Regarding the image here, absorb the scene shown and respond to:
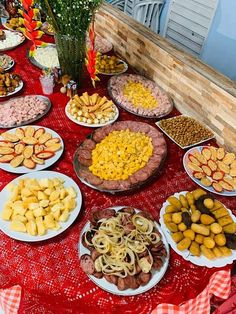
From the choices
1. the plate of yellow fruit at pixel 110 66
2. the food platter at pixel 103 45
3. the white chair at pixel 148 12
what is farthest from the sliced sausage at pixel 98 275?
the white chair at pixel 148 12

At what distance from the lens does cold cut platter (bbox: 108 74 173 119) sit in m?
1.55

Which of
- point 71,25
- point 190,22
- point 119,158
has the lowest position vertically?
point 119,158

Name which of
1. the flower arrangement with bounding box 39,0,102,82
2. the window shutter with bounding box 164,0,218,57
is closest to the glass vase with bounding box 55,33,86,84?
the flower arrangement with bounding box 39,0,102,82

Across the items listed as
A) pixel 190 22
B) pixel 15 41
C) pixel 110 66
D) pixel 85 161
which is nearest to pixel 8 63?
pixel 15 41

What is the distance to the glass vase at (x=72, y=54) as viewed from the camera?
1479 mm

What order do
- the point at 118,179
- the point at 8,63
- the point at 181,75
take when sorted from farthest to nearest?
the point at 8,63 → the point at 181,75 → the point at 118,179

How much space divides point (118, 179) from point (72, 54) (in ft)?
2.57

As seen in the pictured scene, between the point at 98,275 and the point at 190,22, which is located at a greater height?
the point at 190,22

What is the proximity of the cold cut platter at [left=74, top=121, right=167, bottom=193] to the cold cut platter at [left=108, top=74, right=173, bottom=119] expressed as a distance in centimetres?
19

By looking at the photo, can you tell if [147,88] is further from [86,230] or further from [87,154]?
[86,230]

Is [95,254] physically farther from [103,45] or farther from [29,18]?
[103,45]

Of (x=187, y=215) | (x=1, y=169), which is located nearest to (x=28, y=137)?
(x=1, y=169)

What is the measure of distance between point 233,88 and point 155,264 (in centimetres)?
90

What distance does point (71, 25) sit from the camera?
142cm
